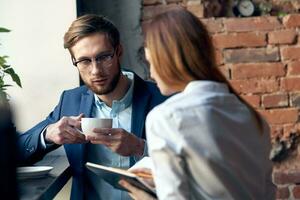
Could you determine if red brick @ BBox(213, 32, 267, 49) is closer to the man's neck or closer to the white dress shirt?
the man's neck

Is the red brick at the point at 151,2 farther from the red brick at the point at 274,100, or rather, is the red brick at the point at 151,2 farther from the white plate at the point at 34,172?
the white plate at the point at 34,172

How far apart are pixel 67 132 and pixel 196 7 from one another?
101cm

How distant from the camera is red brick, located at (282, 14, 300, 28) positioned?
2.36m

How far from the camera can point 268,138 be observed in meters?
1.22

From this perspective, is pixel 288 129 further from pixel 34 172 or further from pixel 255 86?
pixel 34 172

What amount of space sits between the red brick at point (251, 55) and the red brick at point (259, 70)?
20mm

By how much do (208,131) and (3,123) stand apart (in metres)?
0.43

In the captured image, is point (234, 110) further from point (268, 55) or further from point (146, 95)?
point (268, 55)

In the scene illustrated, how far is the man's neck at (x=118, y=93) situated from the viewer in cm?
174

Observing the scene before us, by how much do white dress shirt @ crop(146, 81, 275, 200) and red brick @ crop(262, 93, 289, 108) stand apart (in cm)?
A: 126

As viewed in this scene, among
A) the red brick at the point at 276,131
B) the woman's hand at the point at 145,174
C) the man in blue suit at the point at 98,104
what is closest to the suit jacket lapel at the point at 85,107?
the man in blue suit at the point at 98,104

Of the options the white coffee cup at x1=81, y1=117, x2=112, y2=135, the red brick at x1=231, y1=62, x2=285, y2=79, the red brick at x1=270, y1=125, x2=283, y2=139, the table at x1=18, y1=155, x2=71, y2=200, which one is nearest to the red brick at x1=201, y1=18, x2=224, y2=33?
the red brick at x1=231, y1=62, x2=285, y2=79

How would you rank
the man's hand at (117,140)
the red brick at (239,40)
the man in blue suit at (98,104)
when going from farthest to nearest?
the red brick at (239,40) → the man in blue suit at (98,104) → the man's hand at (117,140)

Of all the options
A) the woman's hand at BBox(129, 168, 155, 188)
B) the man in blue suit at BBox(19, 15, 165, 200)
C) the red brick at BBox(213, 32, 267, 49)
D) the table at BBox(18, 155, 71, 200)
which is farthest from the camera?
the red brick at BBox(213, 32, 267, 49)
